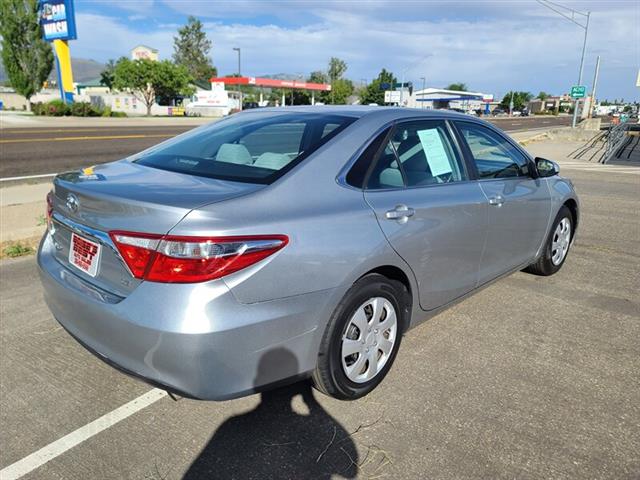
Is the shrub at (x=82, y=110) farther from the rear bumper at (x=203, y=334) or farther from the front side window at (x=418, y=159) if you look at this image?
the rear bumper at (x=203, y=334)

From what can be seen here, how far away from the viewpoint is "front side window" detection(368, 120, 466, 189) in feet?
9.64

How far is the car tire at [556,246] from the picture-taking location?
4.67m

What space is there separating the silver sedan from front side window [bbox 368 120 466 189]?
0.01m

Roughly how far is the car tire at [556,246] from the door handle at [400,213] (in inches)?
91.0

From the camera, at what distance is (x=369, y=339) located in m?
2.79

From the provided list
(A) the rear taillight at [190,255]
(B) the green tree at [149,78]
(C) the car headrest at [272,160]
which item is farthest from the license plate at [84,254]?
(B) the green tree at [149,78]

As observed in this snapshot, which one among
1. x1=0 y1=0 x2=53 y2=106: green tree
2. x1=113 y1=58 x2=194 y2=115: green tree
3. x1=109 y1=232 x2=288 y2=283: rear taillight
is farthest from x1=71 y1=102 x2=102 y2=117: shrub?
x1=109 y1=232 x2=288 y2=283: rear taillight

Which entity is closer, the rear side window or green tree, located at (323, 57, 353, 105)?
the rear side window

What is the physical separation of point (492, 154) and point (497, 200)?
569 millimetres

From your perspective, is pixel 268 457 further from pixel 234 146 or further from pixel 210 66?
pixel 210 66

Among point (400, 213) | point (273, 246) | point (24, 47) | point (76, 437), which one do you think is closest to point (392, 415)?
point (400, 213)

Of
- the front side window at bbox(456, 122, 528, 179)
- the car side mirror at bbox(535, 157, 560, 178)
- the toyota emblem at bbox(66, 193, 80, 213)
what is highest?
the front side window at bbox(456, 122, 528, 179)

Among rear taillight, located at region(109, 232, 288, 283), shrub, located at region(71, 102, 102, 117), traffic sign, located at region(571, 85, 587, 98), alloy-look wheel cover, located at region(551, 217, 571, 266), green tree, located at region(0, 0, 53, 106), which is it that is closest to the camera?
rear taillight, located at region(109, 232, 288, 283)

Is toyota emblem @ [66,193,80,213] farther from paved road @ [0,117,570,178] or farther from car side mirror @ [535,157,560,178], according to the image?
paved road @ [0,117,570,178]
